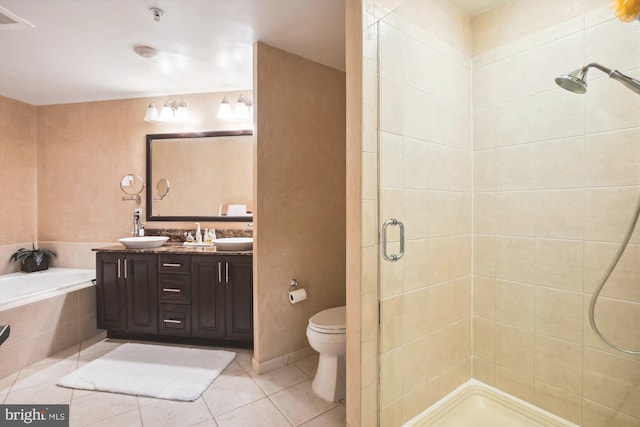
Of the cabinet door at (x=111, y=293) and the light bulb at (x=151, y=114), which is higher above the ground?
the light bulb at (x=151, y=114)

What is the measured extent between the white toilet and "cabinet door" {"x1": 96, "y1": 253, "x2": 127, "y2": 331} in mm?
1898

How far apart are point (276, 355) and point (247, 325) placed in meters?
0.36

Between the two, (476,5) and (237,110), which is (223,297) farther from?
(476,5)

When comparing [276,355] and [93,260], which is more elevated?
[93,260]

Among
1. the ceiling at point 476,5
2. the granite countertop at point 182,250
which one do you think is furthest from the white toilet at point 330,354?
the ceiling at point 476,5

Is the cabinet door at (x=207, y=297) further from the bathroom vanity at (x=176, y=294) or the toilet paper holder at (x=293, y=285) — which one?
the toilet paper holder at (x=293, y=285)

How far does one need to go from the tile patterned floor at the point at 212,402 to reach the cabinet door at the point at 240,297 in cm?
29

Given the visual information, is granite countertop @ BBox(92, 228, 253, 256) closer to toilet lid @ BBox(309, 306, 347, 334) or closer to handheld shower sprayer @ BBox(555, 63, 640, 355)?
toilet lid @ BBox(309, 306, 347, 334)

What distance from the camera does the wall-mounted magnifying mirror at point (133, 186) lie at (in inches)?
138

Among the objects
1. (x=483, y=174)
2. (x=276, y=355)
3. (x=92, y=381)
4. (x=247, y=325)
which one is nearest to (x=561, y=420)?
(x=483, y=174)

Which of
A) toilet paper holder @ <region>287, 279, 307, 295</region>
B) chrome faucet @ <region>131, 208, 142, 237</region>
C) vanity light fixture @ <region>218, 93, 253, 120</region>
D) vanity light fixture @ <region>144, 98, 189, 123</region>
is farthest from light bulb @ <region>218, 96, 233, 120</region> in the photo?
toilet paper holder @ <region>287, 279, 307, 295</region>

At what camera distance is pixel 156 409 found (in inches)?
75.9

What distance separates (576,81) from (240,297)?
8.32 ft

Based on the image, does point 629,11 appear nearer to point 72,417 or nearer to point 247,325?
point 247,325
